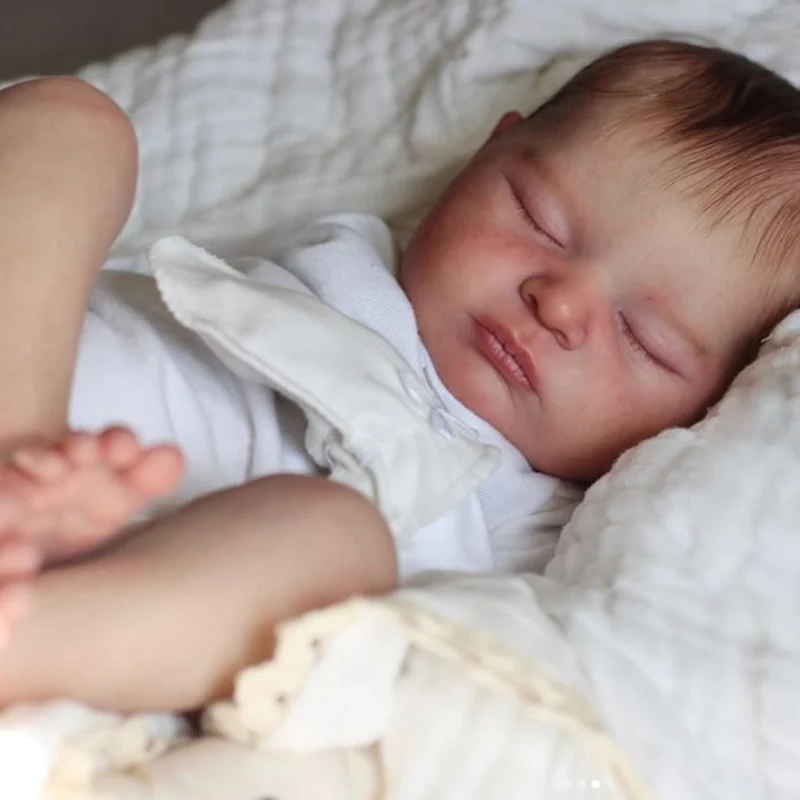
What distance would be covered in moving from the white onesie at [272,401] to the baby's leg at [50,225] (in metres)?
0.08

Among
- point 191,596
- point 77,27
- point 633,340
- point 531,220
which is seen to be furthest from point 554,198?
point 77,27

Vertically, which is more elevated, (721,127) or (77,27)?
(721,127)

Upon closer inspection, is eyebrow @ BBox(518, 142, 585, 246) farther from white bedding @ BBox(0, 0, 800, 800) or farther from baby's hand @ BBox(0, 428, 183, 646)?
baby's hand @ BBox(0, 428, 183, 646)

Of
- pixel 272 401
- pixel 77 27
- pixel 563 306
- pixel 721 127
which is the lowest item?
pixel 77 27

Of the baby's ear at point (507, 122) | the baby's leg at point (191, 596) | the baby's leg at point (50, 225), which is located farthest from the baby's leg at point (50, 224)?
the baby's ear at point (507, 122)

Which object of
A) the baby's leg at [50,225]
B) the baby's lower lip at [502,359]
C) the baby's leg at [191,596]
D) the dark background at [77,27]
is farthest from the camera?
the dark background at [77,27]

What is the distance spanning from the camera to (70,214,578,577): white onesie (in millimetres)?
870

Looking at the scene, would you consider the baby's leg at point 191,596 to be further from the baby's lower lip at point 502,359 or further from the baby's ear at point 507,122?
the baby's ear at point 507,122

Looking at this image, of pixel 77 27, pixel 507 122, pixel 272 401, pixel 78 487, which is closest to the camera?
pixel 78 487

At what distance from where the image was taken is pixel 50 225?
745 mm

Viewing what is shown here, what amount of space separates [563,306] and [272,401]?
0.23 meters

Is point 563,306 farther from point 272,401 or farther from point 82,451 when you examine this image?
point 82,451

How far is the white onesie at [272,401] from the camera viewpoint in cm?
87

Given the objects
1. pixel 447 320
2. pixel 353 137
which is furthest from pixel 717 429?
pixel 353 137
